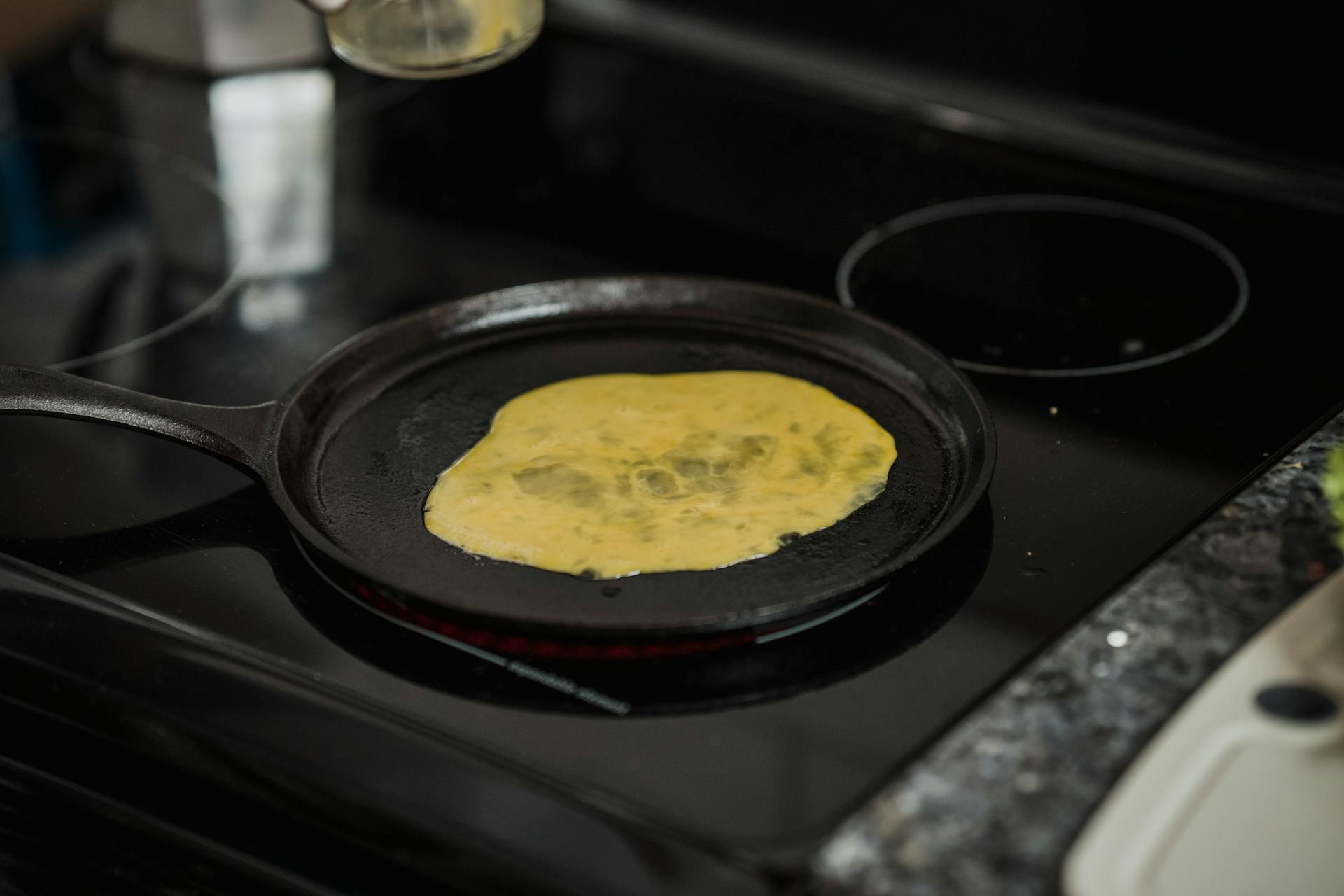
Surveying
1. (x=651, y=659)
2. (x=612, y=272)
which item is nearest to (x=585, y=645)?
(x=651, y=659)

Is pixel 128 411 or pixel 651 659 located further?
pixel 128 411

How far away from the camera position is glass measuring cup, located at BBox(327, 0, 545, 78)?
34.2 inches

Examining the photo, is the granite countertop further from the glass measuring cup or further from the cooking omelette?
the glass measuring cup

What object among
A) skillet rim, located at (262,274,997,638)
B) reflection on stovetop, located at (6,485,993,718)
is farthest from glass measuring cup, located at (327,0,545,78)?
reflection on stovetop, located at (6,485,993,718)

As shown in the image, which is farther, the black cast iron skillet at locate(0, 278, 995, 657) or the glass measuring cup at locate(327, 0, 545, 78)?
the glass measuring cup at locate(327, 0, 545, 78)

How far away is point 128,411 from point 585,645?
0.31 metres

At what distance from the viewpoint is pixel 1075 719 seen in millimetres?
676

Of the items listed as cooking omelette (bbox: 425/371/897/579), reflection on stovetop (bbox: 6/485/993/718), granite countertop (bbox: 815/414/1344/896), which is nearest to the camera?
granite countertop (bbox: 815/414/1344/896)

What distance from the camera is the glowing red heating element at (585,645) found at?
29.2 inches

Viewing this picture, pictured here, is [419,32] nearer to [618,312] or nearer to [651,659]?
[618,312]

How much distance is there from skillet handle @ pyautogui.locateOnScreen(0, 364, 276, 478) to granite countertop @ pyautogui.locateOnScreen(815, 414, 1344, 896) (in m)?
0.42

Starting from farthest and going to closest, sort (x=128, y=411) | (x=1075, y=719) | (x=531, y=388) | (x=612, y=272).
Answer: (x=612, y=272)
(x=531, y=388)
(x=128, y=411)
(x=1075, y=719)

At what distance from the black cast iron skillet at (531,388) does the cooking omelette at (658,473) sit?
0.01 metres

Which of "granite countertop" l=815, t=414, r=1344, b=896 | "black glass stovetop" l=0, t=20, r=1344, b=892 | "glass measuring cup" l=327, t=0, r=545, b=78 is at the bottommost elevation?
"black glass stovetop" l=0, t=20, r=1344, b=892
